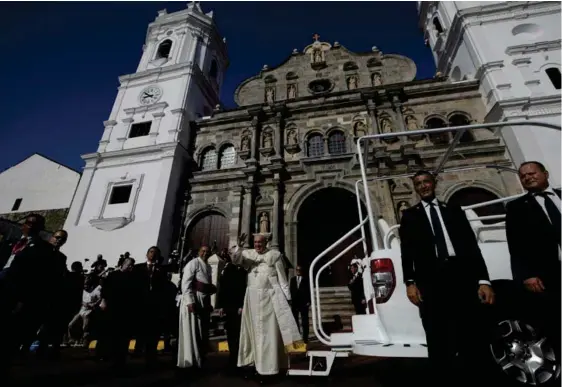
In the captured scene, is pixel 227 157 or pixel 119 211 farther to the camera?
pixel 227 157

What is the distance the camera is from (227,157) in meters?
13.7

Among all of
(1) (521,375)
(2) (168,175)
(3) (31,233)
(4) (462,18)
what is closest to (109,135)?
(2) (168,175)

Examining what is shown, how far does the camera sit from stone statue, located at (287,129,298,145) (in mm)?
13141

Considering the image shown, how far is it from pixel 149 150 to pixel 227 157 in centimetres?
367

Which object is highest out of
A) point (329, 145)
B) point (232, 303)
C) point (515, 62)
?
point (515, 62)

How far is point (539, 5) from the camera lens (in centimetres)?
1298

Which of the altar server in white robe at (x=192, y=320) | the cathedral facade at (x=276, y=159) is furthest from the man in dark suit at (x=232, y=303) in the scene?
the cathedral facade at (x=276, y=159)

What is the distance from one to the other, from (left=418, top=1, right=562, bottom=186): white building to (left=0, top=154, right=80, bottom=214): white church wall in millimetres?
22778

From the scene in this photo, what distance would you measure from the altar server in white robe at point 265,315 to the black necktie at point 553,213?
269cm

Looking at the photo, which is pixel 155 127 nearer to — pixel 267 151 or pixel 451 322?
pixel 267 151

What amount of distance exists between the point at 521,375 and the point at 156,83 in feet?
59.2

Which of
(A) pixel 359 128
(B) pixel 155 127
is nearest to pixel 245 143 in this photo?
(B) pixel 155 127

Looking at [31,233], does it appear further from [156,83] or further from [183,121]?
[156,83]

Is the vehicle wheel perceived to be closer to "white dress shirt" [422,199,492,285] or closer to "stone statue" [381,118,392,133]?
"white dress shirt" [422,199,492,285]
